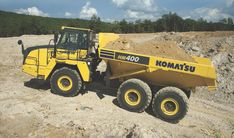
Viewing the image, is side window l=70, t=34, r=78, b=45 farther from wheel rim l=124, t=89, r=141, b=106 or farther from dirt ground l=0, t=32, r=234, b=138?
wheel rim l=124, t=89, r=141, b=106

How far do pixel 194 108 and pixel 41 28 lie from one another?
190ft

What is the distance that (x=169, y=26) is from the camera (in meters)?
54.3

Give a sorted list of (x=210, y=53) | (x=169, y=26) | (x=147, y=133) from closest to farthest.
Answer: (x=147, y=133)
(x=210, y=53)
(x=169, y=26)

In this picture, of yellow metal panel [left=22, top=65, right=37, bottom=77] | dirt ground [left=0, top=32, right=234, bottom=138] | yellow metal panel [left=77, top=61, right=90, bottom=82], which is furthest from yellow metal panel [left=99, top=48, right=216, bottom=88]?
yellow metal panel [left=22, top=65, right=37, bottom=77]

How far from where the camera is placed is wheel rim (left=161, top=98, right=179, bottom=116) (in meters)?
9.80

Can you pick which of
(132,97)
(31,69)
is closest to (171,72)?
(132,97)

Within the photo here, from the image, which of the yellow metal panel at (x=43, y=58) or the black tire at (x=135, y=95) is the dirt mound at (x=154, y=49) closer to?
the black tire at (x=135, y=95)

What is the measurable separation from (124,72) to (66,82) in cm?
210

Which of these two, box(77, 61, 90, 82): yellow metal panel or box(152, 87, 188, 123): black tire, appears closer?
box(152, 87, 188, 123): black tire

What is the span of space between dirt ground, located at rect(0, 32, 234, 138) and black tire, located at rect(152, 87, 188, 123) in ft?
0.83

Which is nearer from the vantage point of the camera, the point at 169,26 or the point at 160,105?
the point at 160,105

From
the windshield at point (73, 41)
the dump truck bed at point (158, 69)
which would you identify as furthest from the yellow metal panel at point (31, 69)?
the dump truck bed at point (158, 69)

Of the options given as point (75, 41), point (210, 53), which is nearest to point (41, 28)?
point (210, 53)

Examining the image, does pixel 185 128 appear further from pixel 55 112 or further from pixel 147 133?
pixel 55 112
